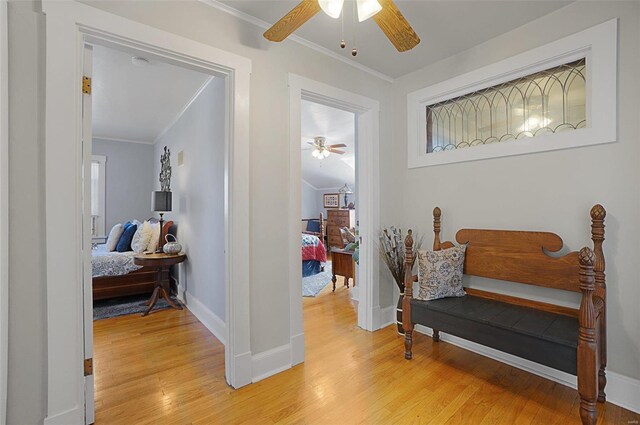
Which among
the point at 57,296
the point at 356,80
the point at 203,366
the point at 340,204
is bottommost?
the point at 203,366

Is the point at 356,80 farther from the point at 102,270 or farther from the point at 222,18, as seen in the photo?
the point at 102,270

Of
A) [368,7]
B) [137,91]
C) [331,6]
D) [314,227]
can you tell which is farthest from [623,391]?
[314,227]

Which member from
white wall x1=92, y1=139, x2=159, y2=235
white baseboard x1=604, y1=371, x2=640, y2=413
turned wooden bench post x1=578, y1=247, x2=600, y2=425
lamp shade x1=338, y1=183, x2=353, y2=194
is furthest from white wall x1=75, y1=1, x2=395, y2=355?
lamp shade x1=338, y1=183, x2=353, y2=194

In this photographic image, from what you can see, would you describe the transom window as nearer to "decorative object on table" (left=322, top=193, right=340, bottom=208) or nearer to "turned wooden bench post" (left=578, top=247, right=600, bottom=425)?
"turned wooden bench post" (left=578, top=247, right=600, bottom=425)

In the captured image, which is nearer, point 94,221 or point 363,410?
point 363,410

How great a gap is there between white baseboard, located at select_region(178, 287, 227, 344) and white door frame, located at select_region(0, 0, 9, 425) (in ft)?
3.97

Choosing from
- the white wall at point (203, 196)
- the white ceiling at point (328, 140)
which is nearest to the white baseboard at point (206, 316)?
the white wall at point (203, 196)

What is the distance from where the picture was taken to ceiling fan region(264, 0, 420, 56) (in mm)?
1348

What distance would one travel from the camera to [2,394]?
→ 51.9 inches

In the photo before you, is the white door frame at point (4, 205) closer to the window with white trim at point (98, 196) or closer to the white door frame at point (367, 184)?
the white door frame at point (367, 184)

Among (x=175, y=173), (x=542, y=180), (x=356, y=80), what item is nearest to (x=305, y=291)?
(x=175, y=173)

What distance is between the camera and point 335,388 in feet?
6.47

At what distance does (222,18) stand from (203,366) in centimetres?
247

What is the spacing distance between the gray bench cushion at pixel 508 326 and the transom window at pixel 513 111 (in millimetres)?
1282
